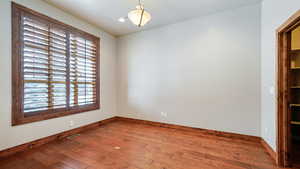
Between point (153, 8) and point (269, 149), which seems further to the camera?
point (153, 8)

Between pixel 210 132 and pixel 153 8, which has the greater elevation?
pixel 153 8

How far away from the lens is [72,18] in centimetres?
317

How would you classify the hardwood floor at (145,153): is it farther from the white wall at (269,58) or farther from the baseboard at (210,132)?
the white wall at (269,58)

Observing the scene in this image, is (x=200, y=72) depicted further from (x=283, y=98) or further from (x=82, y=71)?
(x=82, y=71)

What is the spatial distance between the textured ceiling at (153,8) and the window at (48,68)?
1.54 feet

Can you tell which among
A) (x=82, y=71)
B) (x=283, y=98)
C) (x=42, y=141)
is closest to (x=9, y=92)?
(x=42, y=141)

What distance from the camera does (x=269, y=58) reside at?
222cm

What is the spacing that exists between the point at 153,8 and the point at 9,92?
3.15 m

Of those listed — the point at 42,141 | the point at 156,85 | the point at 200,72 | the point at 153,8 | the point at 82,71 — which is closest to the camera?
the point at 42,141

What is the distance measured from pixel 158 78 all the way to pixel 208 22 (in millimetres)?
1889

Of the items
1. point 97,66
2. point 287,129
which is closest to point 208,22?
point 287,129

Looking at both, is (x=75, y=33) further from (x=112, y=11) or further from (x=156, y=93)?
(x=156, y=93)

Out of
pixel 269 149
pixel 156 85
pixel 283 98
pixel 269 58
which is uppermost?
pixel 269 58

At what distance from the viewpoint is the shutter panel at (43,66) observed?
7.84ft
